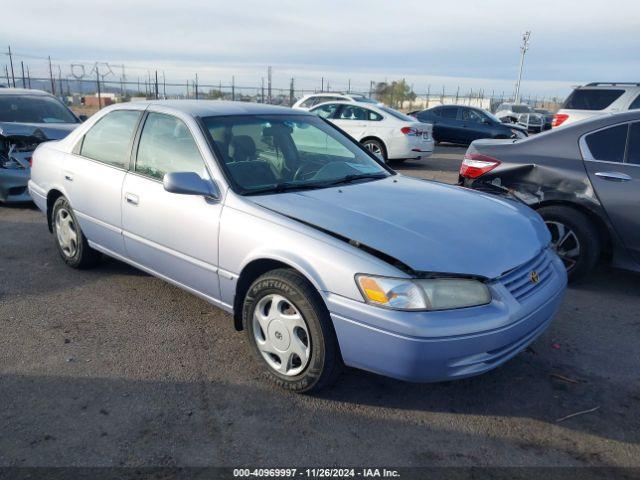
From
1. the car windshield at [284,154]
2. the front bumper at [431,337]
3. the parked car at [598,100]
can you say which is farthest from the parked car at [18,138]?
the parked car at [598,100]

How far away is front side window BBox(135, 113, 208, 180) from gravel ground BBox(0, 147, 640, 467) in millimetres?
1118

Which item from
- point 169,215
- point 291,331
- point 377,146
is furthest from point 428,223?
point 377,146

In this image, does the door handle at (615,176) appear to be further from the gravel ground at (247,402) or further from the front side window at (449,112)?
the front side window at (449,112)

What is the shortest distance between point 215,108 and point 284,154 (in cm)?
64

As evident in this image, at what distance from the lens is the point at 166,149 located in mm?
3879

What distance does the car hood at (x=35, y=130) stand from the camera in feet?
23.7

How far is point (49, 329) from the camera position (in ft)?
12.6

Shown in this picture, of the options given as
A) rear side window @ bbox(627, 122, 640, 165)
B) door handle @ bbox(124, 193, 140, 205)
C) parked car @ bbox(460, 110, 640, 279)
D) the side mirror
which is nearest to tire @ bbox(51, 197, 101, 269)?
door handle @ bbox(124, 193, 140, 205)

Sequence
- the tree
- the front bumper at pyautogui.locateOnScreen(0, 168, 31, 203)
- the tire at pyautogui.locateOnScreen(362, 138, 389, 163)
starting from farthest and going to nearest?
the tree, the tire at pyautogui.locateOnScreen(362, 138, 389, 163), the front bumper at pyautogui.locateOnScreen(0, 168, 31, 203)

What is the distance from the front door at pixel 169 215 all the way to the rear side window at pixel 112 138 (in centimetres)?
18

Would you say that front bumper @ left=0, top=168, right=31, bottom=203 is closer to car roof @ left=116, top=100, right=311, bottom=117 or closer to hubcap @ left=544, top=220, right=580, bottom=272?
car roof @ left=116, top=100, right=311, bottom=117

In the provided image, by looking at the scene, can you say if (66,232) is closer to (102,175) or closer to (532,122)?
(102,175)

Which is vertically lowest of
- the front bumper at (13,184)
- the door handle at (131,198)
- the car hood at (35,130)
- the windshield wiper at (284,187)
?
the front bumper at (13,184)

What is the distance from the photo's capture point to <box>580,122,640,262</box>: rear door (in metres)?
4.41
